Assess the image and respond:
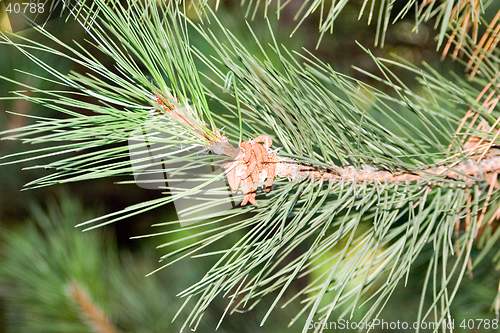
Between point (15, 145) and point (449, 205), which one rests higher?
point (449, 205)

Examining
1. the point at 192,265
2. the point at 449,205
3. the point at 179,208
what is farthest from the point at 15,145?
the point at 449,205

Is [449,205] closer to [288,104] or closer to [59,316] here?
[288,104]

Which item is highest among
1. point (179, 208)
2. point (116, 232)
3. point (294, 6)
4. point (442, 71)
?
point (294, 6)

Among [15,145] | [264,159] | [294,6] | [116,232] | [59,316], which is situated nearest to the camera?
[264,159]

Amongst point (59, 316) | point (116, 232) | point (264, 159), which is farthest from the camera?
point (116, 232)

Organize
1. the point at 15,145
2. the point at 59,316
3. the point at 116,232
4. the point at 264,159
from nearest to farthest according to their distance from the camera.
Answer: the point at 264,159, the point at 59,316, the point at 15,145, the point at 116,232

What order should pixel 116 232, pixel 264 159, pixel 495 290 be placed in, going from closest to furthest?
pixel 264 159
pixel 495 290
pixel 116 232

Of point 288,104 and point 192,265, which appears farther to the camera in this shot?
point 192,265

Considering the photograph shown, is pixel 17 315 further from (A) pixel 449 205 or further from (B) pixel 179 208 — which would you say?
(A) pixel 449 205

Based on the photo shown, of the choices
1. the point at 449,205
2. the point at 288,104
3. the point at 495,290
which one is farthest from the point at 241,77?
the point at 495,290
